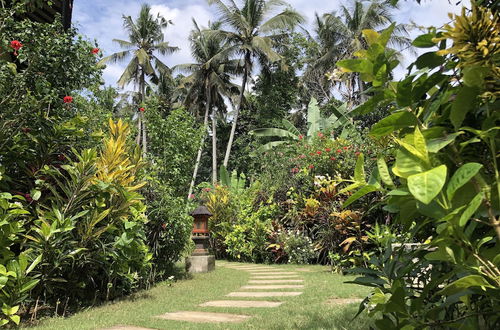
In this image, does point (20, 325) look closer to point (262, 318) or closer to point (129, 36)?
point (262, 318)

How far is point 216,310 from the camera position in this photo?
4.23 m

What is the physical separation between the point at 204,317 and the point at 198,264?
416 centimetres

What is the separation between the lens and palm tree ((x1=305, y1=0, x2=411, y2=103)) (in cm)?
2184

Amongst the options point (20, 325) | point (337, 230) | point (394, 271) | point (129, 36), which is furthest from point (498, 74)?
point (129, 36)

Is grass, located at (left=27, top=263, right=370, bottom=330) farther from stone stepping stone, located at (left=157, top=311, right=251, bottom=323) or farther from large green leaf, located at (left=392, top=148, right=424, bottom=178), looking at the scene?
large green leaf, located at (left=392, top=148, right=424, bottom=178)

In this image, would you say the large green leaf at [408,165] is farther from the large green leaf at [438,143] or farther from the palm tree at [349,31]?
the palm tree at [349,31]

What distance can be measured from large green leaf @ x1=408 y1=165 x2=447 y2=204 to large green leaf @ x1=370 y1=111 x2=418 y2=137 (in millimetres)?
234

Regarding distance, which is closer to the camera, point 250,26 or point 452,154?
point 452,154

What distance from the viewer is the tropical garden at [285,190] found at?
0.77 m

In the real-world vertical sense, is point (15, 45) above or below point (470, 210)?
above

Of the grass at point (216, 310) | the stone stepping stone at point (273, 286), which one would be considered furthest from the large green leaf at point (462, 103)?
the stone stepping stone at point (273, 286)

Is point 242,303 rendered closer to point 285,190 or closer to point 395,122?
point 395,122

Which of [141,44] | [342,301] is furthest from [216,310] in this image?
[141,44]

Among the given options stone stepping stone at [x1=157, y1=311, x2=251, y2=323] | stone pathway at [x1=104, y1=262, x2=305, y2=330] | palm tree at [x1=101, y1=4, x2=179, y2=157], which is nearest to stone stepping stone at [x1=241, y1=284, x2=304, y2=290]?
stone pathway at [x1=104, y1=262, x2=305, y2=330]
